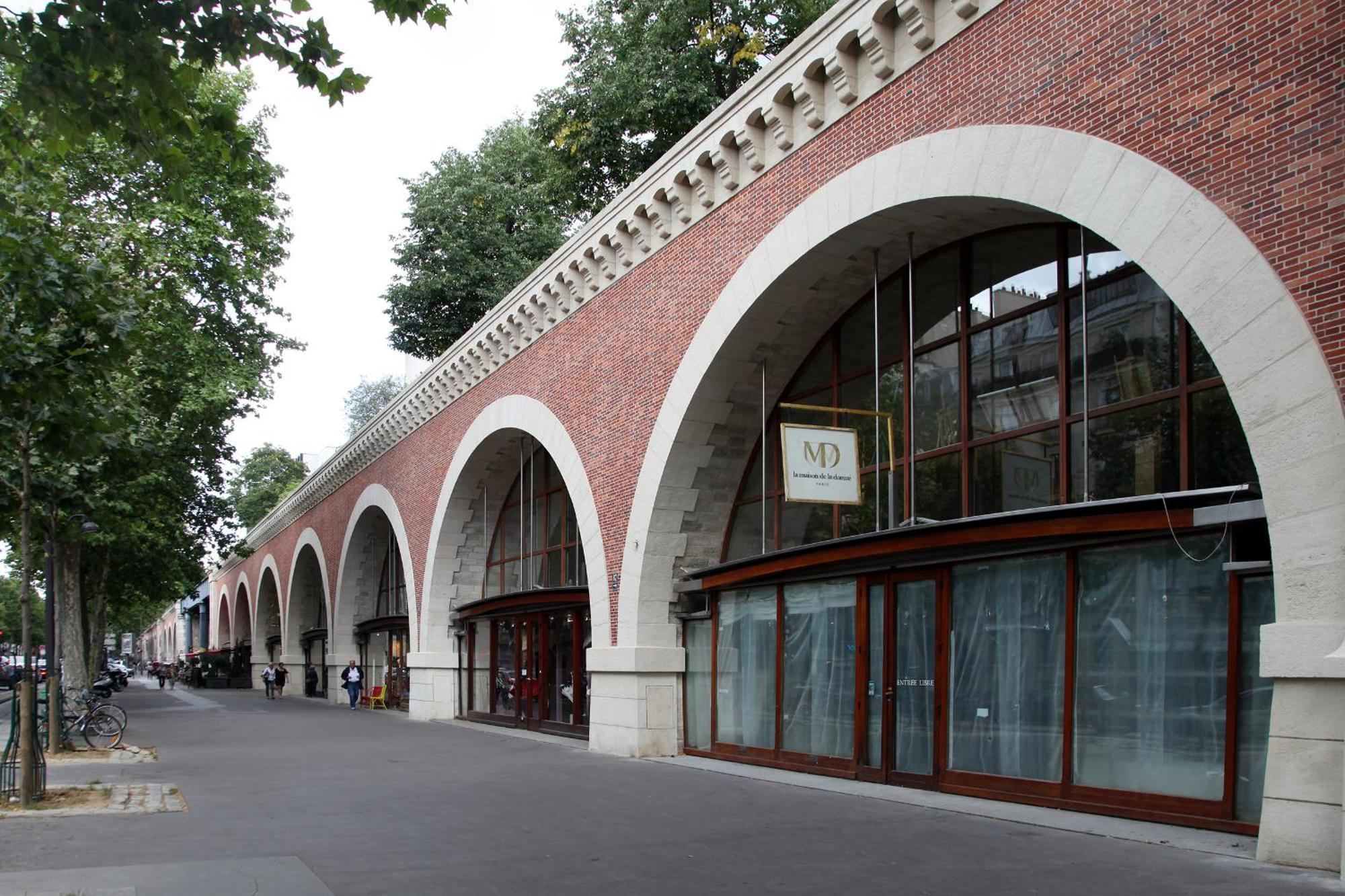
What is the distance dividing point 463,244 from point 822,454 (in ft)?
104

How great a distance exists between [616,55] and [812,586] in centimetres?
2187

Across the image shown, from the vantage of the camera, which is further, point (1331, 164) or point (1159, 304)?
point (1159, 304)

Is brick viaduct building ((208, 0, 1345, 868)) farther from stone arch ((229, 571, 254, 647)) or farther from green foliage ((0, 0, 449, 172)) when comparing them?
stone arch ((229, 571, 254, 647))

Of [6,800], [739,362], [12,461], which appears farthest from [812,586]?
[12,461]

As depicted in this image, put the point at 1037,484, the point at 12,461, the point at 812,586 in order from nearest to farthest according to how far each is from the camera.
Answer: the point at 1037,484, the point at 812,586, the point at 12,461

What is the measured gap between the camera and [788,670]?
15633 millimetres

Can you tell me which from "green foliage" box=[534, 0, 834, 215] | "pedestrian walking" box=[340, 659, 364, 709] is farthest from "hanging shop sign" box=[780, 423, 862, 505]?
"pedestrian walking" box=[340, 659, 364, 709]

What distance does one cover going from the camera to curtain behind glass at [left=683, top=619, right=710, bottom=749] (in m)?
17.5

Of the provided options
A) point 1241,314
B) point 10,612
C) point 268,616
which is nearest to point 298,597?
point 268,616

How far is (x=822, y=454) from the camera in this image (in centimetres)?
1332

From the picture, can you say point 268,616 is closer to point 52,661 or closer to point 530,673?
point 530,673

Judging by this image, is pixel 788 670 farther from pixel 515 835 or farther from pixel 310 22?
pixel 310 22

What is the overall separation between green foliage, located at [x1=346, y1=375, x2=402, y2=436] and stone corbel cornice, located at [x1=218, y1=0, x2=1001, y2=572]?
2253 inches

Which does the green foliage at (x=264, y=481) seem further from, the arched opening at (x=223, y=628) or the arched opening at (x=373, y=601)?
the arched opening at (x=373, y=601)
